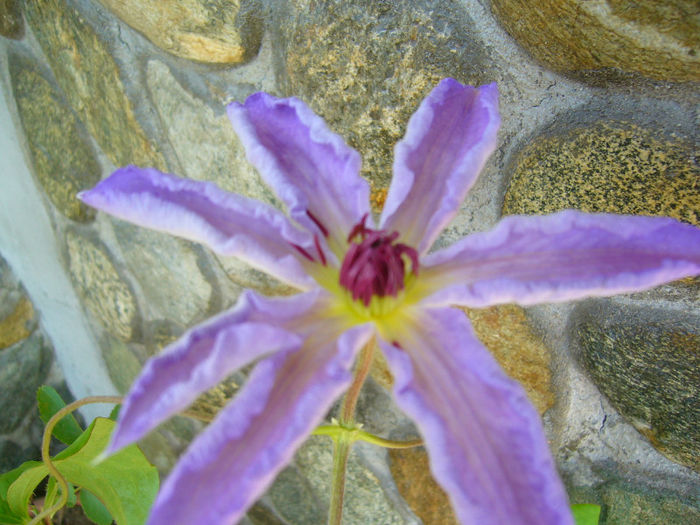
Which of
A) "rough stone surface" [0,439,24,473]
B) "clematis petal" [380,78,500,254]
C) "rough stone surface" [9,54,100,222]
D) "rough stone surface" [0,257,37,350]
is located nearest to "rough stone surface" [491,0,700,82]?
"clematis petal" [380,78,500,254]

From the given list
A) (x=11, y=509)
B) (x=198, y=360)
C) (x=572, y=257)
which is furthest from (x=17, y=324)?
(x=572, y=257)

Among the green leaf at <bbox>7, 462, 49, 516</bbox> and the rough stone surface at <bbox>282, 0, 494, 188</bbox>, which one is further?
the green leaf at <bbox>7, 462, 49, 516</bbox>

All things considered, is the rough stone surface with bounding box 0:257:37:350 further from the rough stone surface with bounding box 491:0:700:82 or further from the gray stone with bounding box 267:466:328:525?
the rough stone surface with bounding box 491:0:700:82

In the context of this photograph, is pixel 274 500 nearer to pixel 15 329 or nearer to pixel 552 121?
pixel 15 329

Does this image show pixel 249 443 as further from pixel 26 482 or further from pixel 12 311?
pixel 12 311

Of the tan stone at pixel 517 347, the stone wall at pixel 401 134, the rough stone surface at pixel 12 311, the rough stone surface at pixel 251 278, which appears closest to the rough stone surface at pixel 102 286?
the stone wall at pixel 401 134

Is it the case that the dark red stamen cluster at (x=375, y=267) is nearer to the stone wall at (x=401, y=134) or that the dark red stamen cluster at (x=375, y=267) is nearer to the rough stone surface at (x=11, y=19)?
the stone wall at (x=401, y=134)
